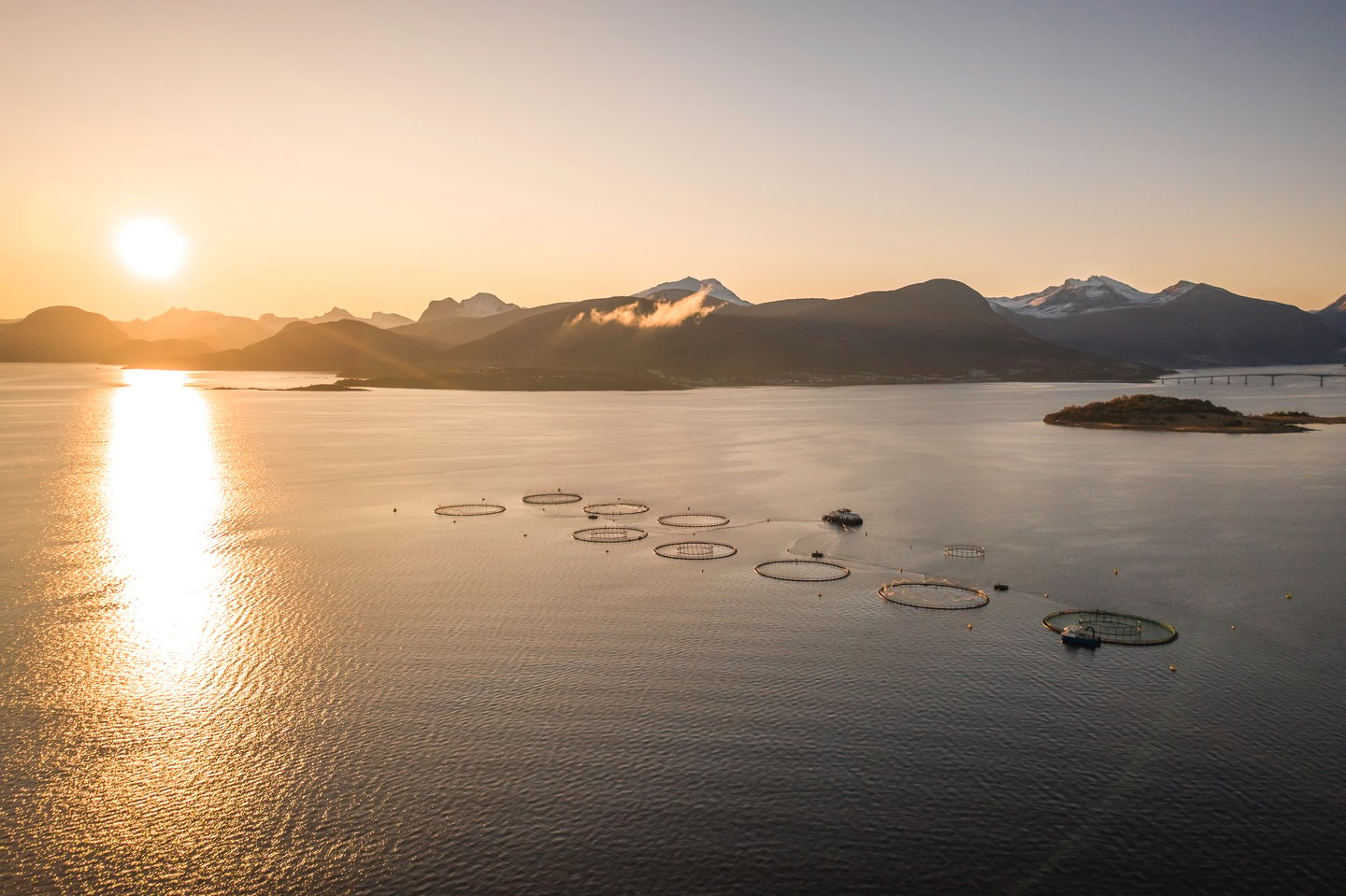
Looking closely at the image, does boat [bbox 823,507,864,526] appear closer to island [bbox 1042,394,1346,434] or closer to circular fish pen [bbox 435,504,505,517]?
circular fish pen [bbox 435,504,505,517]

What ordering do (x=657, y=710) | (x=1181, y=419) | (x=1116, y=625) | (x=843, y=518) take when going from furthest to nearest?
(x=1181, y=419), (x=843, y=518), (x=1116, y=625), (x=657, y=710)

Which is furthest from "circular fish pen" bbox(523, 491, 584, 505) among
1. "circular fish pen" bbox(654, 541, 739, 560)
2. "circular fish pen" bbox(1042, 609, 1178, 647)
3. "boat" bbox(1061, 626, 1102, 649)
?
"boat" bbox(1061, 626, 1102, 649)

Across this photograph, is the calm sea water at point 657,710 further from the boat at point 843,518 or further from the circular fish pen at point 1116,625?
the boat at point 843,518

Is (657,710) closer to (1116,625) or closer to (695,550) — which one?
(1116,625)

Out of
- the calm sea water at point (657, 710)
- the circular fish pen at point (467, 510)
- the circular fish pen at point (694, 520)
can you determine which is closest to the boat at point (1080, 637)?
the calm sea water at point (657, 710)

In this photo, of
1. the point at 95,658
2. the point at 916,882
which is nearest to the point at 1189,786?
the point at 916,882

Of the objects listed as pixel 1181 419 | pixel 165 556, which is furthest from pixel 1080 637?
pixel 1181 419
